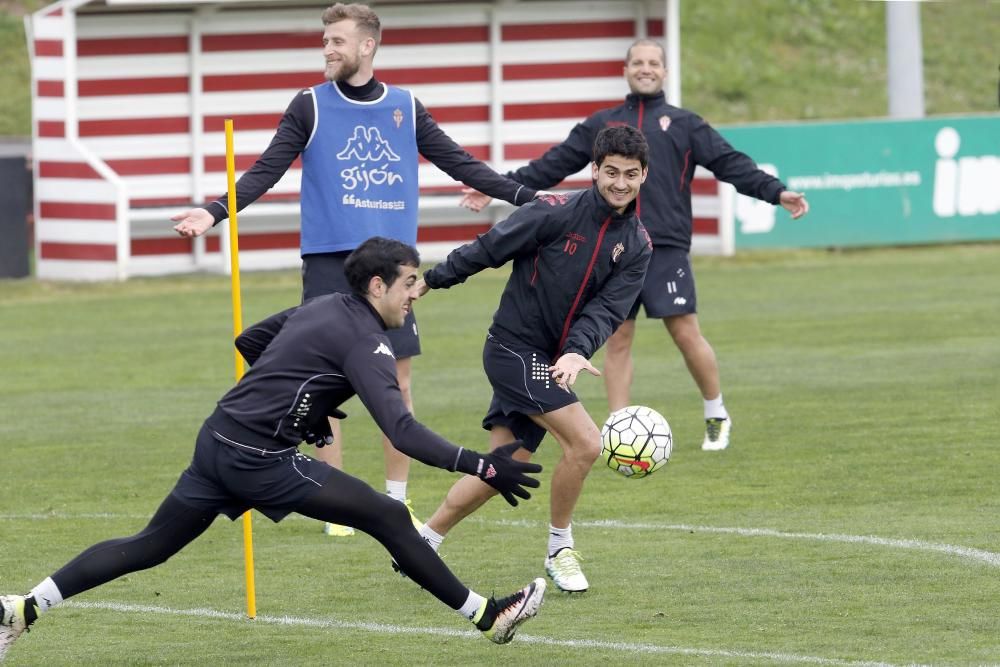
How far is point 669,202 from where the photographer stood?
10992 millimetres

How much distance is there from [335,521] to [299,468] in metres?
0.24

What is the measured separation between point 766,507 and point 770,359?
18.4ft

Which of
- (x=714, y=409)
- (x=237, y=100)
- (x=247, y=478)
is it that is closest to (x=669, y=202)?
(x=714, y=409)

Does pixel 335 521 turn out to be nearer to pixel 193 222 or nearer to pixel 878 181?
pixel 193 222

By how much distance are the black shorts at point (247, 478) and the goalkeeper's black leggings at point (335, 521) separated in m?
0.04

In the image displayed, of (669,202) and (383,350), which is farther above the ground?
(669,202)

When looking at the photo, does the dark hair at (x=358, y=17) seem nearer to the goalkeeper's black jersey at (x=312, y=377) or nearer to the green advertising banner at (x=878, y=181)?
the goalkeeper's black jersey at (x=312, y=377)

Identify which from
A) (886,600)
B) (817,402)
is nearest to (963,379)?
(817,402)

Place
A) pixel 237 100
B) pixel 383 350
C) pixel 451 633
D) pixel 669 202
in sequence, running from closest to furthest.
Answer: pixel 383 350 → pixel 451 633 → pixel 669 202 → pixel 237 100

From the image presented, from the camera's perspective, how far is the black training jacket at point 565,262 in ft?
24.7

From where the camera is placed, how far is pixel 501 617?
655 centimetres

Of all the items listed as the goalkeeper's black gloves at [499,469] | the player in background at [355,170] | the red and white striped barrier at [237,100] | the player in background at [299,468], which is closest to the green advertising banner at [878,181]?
the red and white striped barrier at [237,100]

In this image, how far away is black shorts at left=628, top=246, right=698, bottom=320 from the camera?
1083cm

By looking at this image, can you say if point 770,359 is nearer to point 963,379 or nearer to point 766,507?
point 963,379
